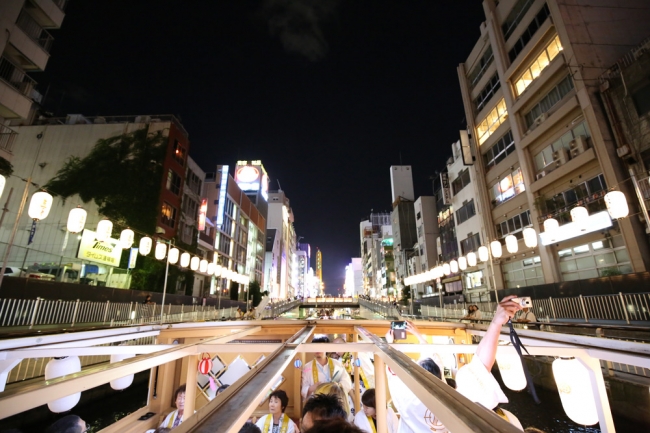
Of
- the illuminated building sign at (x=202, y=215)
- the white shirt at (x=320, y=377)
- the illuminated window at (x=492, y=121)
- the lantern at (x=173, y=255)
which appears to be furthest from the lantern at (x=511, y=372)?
the illuminated building sign at (x=202, y=215)

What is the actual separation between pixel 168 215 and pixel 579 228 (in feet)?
101

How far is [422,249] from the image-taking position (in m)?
44.9

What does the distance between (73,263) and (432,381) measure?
966 inches

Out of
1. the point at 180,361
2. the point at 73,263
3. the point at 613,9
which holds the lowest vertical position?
the point at 180,361

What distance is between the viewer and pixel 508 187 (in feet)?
78.4

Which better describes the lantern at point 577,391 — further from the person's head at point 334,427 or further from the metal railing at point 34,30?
the metal railing at point 34,30

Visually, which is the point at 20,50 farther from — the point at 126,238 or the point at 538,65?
the point at 538,65

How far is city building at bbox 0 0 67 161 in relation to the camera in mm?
15977

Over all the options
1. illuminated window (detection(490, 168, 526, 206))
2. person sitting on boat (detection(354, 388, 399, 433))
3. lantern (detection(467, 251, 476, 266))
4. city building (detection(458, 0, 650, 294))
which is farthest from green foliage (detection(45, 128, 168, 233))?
illuminated window (detection(490, 168, 526, 206))

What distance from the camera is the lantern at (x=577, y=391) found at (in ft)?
12.3

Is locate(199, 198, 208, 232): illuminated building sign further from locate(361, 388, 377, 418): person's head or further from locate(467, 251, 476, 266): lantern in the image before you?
locate(361, 388, 377, 418): person's head

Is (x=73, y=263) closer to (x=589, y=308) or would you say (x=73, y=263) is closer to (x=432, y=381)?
(x=432, y=381)

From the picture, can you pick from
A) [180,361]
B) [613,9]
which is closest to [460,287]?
[613,9]

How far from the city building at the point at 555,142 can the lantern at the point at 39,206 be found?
21123 millimetres
